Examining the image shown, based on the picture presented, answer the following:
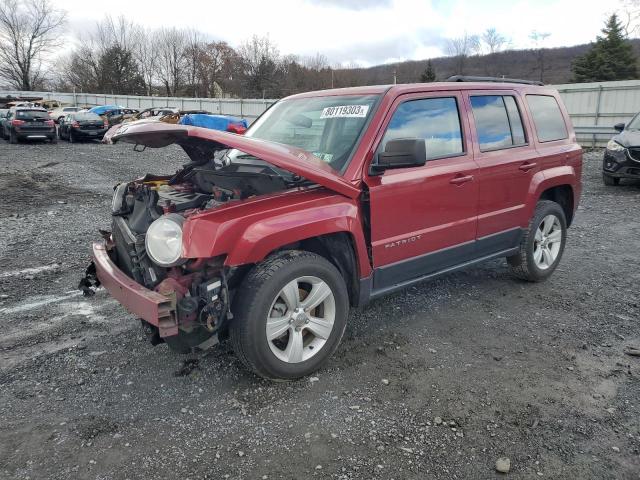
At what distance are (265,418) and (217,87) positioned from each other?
64.5m

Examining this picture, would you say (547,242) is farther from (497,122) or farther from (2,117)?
(2,117)

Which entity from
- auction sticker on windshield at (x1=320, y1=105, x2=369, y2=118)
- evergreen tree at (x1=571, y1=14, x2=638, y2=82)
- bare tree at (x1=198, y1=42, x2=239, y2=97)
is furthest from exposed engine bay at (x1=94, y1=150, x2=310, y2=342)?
bare tree at (x1=198, y1=42, x2=239, y2=97)

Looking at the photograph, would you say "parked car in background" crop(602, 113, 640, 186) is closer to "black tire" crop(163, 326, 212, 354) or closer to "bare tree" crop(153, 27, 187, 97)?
"black tire" crop(163, 326, 212, 354)

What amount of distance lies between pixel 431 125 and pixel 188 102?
42.7 meters

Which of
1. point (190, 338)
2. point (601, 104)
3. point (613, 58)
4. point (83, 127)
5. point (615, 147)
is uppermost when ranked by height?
point (613, 58)

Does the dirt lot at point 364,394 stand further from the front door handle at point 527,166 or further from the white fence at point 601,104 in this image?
the white fence at point 601,104

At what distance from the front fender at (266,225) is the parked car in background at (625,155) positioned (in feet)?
29.6

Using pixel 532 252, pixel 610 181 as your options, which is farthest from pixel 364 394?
pixel 610 181

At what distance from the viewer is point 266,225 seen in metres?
Answer: 2.84

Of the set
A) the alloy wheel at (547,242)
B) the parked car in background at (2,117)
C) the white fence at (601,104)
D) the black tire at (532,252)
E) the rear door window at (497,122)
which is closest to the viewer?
the rear door window at (497,122)

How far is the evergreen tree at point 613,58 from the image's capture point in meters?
35.0

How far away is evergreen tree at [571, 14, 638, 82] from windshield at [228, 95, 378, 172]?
38.3 m

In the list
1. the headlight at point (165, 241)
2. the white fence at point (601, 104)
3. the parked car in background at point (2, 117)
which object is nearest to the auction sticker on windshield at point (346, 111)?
the headlight at point (165, 241)

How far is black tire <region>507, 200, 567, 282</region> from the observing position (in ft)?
15.3
